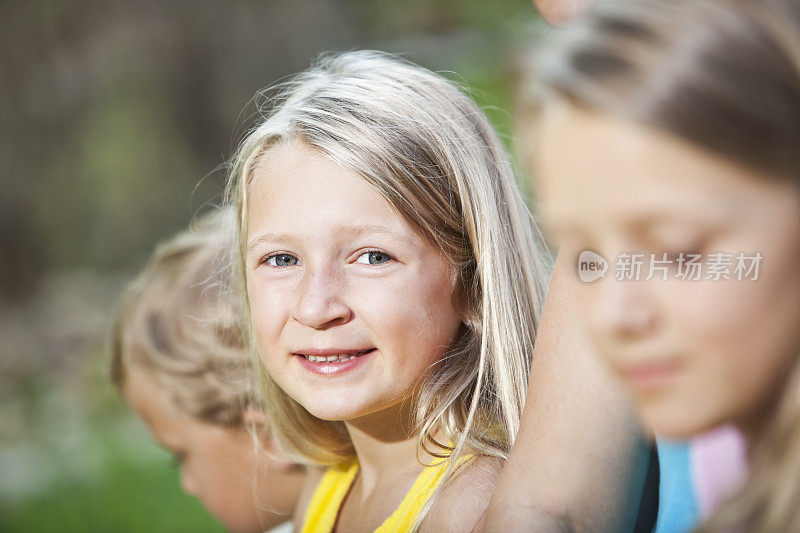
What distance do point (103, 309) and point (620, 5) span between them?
210 inches

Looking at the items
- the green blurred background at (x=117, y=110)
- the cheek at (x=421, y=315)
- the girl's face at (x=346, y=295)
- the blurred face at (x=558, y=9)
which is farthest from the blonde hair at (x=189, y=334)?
the green blurred background at (x=117, y=110)

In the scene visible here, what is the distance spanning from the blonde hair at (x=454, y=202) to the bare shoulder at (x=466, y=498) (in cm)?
3

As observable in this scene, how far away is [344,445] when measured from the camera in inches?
63.1

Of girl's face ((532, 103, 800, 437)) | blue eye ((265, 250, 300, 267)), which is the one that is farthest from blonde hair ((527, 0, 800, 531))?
blue eye ((265, 250, 300, 267))

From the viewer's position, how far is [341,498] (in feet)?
5.18

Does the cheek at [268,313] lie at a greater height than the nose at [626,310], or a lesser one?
lesser

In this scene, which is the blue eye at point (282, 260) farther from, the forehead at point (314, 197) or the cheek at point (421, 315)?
the cheek at point (421, 315)

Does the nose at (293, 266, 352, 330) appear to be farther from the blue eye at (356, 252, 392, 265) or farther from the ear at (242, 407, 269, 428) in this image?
the ear at (242, 407, 269, 428)

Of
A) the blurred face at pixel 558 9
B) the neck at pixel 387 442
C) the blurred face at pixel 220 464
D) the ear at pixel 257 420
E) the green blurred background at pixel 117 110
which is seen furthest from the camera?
the green blurred background at pixel 117 110

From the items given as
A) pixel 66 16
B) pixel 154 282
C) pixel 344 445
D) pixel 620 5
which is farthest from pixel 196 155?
pixel 620 5

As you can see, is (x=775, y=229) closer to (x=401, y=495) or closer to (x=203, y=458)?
(x=401, y=495)

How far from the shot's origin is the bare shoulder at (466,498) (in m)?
1.17

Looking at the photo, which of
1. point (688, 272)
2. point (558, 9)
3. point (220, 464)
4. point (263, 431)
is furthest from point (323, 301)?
point (220, 464)

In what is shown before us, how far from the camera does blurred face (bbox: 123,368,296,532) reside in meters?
1.95
